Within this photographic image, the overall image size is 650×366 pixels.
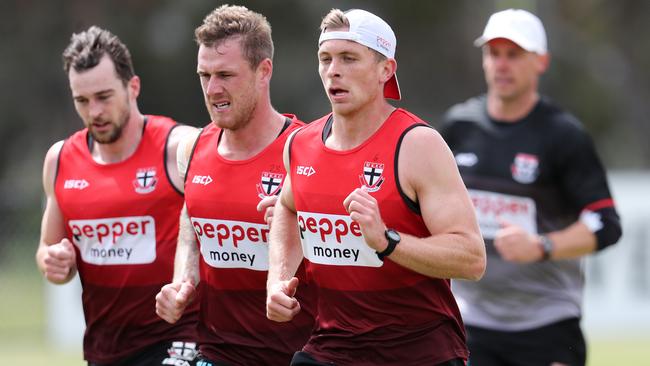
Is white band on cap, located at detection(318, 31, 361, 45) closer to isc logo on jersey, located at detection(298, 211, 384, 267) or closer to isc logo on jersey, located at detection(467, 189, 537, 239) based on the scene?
isc logo on jersey, located at detection(298, 211, 384, 267)

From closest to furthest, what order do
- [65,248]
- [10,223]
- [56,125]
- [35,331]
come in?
[65,248], [35,331], [10,223], [56,125]

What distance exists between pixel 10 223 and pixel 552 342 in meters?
10.2

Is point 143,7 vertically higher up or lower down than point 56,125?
higher up

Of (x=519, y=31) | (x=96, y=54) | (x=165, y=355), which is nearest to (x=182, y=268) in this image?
(x=165, y=355)

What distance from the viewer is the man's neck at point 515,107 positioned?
779 cm

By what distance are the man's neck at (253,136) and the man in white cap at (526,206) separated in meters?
1.66

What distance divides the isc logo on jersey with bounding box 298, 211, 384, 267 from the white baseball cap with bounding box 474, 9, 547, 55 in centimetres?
276

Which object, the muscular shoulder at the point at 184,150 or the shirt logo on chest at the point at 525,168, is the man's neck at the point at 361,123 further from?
the shirt logo on chest at the point at 525,168

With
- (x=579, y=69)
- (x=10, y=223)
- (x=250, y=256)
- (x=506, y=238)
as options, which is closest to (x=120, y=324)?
(x=250, y=256)

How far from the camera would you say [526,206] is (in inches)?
301

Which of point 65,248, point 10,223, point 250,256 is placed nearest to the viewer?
point 250,256

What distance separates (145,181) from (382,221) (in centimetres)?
→ 214

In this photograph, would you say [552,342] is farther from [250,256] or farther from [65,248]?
[65,248]

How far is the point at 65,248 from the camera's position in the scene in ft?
21.9
